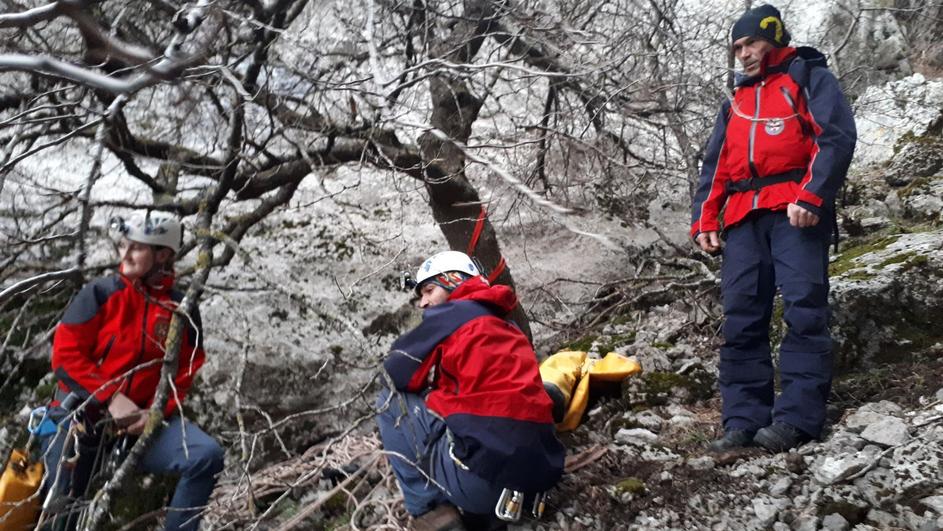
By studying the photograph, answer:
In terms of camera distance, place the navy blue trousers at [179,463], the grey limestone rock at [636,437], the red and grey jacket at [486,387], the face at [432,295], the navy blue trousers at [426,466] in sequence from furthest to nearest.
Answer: the grey limestone rock at [636,437] → the face at [432,295] → the navy blue trousers at [179,463] → the navy blue trousers at [426,466] → the red and grey jacket at [486,387]

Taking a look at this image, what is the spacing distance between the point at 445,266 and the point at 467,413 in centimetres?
74

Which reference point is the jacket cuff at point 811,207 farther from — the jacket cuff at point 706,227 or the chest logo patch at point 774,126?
the jacket cuff at point 706,227

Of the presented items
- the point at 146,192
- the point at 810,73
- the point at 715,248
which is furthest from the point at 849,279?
the point at 146,192

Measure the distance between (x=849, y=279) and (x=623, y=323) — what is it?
1805mm

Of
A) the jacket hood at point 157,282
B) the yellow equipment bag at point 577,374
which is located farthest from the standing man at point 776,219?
the jacket hood at point 157,282

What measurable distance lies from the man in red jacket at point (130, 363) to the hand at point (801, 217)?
2.47 m

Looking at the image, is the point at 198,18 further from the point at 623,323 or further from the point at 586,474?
the point at 623,323

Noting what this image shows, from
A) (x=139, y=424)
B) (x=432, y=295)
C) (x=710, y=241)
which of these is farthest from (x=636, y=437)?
(x=139, y=424)

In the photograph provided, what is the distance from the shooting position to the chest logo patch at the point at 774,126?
265 centimetres

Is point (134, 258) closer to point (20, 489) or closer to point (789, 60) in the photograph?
point (20, 489)

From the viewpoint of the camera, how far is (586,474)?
111 inches

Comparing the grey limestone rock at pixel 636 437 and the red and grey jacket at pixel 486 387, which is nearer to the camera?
the red and grey jacket at pixel 486 387

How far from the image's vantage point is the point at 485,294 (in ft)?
8.50

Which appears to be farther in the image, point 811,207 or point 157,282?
point 157,282
